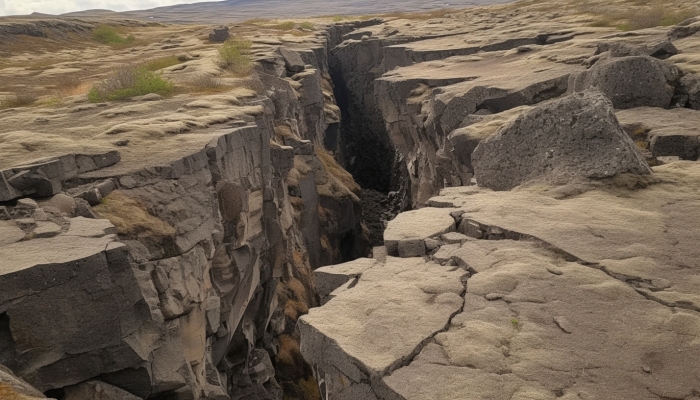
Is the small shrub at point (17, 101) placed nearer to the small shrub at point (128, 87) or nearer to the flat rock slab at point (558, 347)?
the small shrub at point (128, 87)

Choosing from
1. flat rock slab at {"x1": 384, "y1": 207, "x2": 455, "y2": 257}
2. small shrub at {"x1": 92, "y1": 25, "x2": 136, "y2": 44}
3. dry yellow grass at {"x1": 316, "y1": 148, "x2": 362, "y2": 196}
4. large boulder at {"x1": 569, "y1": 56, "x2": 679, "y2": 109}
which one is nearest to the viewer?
flat rock slab at {"x1": 384, "y1": 207, "x2": 455, "y2": 257}

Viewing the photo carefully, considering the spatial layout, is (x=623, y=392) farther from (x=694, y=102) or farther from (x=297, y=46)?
(x=297, y=46)

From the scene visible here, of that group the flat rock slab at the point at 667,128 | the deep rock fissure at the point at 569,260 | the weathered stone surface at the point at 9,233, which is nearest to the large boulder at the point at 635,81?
the flat rock slab at the point at 667,128

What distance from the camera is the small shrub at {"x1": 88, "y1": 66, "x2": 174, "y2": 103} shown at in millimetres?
14445

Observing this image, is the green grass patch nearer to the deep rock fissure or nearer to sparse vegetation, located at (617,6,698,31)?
the deep rock fissure

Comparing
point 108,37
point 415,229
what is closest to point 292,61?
point 415,229

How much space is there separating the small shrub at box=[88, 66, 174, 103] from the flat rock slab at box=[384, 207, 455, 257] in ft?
33.3

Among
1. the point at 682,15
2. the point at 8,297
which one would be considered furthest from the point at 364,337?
the point at 682,15

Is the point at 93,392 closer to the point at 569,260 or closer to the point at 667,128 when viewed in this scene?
the point at 569,260

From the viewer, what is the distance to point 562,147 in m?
7.89

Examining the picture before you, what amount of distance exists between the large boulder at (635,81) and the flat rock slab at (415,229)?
528 centimetres

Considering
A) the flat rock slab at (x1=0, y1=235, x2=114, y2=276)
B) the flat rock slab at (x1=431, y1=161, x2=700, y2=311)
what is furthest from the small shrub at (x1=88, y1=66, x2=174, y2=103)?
the flat rock slab at (x1=431, y1=161, x2=700, y2=311)

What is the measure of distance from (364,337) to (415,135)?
16.5m

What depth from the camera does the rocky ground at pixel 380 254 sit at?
448 cm
